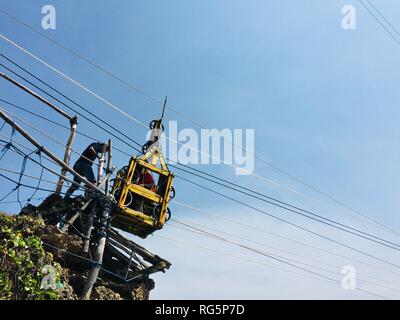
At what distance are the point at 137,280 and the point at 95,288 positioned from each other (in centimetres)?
165

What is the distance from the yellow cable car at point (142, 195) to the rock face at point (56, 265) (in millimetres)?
1483

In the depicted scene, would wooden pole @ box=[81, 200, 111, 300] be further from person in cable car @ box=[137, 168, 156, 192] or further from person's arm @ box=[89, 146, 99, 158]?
person's arm @ box=[89, 146, 99, 158]

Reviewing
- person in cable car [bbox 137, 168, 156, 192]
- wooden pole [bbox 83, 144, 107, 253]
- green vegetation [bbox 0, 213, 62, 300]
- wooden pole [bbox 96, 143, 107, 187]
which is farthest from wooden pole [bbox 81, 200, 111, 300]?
person in cable car [bbox 137, 168, 156, 192]

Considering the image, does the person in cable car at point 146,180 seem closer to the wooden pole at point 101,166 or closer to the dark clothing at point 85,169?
the wooden pole at point 101,166

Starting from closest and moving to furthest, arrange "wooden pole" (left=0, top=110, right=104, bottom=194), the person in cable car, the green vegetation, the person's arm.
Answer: the green vegetation
"wooden pole" (left=0, top=110, right=104, bottom=194)
the person in cable car
the person's arm

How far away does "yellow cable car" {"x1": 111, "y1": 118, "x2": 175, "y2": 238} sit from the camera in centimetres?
1308

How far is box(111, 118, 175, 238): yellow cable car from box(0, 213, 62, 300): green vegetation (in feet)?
8.66

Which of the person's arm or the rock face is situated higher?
the person's arm

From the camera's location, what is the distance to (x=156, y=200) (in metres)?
13.4

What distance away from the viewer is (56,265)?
11141 mm

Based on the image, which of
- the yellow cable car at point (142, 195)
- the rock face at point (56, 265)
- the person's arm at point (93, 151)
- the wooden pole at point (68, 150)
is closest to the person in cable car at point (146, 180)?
the yellow cable car at point (142, 195)

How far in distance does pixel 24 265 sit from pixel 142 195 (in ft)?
13.0
